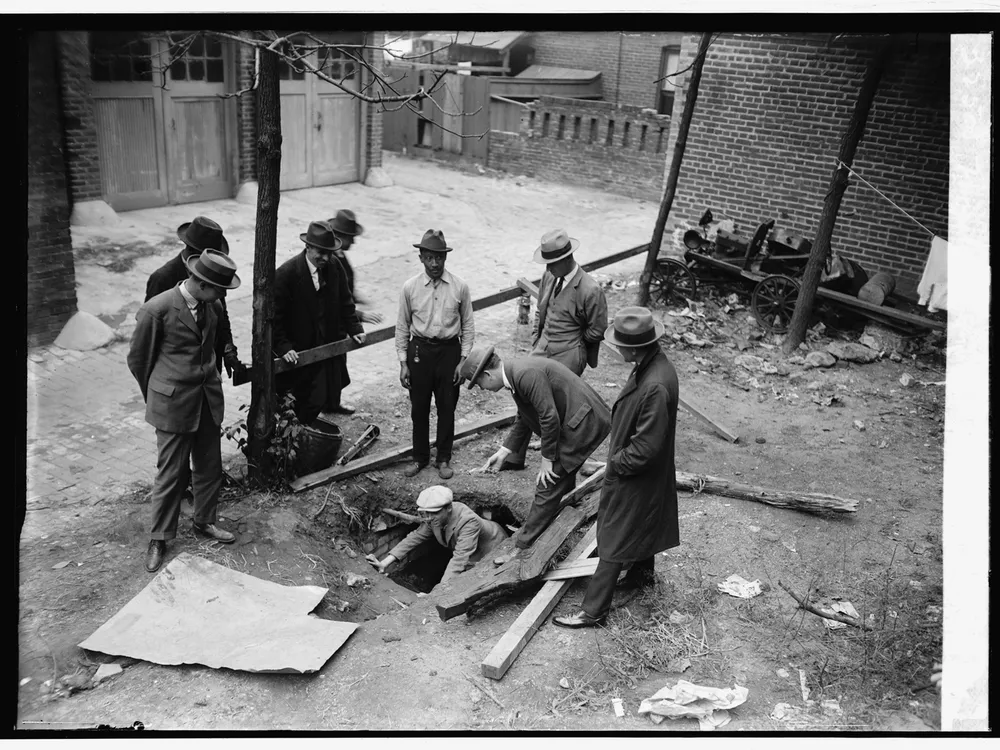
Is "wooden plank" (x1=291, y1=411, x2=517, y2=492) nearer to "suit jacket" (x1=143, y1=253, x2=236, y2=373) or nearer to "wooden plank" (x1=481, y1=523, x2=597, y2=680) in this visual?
"suit jacket" (x1=143, y1=253, x2=236, y2=373)

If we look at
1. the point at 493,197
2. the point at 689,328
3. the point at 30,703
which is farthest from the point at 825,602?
the point at 493,197

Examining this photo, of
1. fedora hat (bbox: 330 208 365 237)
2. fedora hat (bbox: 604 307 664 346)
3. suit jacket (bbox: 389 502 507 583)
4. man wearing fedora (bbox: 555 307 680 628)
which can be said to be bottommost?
suit jacket (bbox: 389 502 507 583)

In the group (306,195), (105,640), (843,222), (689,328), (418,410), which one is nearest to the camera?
(105,640)

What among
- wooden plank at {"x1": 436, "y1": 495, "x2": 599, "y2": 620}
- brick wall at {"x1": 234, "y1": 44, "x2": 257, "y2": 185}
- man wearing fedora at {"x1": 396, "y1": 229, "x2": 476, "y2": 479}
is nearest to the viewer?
wooden plank at {"x1": 436, "y1": 495, "x2": 599, "y2": 620}

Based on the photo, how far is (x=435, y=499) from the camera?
231 inches

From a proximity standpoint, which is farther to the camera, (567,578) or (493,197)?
(493,197)

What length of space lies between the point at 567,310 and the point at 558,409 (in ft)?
4.84

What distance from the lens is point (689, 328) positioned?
34.8ft

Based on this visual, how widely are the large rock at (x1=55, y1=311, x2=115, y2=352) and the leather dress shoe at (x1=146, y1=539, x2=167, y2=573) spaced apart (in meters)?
4.01

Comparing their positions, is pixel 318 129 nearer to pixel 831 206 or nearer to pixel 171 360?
pixel 831 206

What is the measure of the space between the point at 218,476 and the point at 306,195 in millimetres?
10849

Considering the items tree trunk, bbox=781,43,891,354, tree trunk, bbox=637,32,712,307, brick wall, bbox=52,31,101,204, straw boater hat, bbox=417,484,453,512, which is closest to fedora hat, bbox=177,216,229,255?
straw boater hat, bbox=417,484,453,512

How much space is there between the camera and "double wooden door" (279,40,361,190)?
601 inches

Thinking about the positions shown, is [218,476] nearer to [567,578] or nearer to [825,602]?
[567,578]
